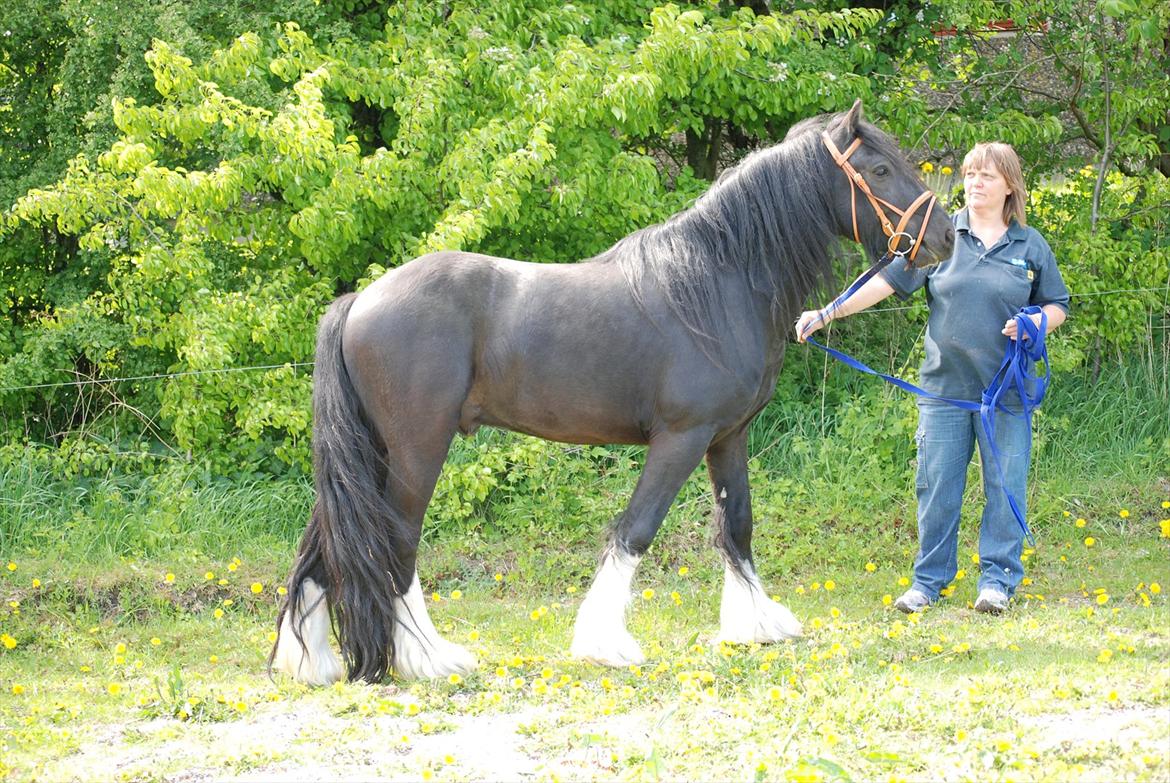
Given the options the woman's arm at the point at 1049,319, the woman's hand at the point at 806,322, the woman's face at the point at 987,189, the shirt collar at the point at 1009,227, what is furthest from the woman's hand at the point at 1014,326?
the woman's hand at the point at 806,322

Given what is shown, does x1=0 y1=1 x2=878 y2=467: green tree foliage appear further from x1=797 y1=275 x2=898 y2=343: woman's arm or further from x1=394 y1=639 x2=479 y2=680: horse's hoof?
x1=394 y1=639 x2=479 y2=680: horse's hoof

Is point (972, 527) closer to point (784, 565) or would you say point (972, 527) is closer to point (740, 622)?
point (784, 565)

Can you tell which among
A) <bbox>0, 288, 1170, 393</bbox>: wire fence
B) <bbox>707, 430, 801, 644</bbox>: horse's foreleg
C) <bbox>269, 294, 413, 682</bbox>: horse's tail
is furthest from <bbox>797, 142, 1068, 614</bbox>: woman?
<bbox>0, 288, 1170, 393</bbox>: wire fence

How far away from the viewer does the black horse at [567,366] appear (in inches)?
172

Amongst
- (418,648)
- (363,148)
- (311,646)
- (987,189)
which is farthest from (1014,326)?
(363,148)

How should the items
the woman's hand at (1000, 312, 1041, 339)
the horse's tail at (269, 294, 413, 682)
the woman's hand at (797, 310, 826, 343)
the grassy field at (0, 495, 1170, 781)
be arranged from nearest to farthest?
the grassy field at (0, 495, 1170, 781)
the horse's tail at (269, 294, 413, 682)
the woman's hand at (797, 310, 826, 343)
the woman's hand at (1000, 312, 1041, 339)

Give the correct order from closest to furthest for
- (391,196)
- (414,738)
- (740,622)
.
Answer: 1. (414,738)
2. (740,622)
3. (391,196)

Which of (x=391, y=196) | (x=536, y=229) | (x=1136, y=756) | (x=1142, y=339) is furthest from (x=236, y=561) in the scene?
(x=1142, y=339)

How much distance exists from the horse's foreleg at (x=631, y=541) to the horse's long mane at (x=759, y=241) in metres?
0.44

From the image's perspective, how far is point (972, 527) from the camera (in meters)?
6.59

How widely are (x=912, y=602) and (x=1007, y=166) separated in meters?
1.95

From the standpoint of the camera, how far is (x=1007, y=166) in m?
4.95

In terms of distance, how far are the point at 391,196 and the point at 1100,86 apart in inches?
197

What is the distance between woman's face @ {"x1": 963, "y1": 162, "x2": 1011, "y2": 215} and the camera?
4.98 meters
